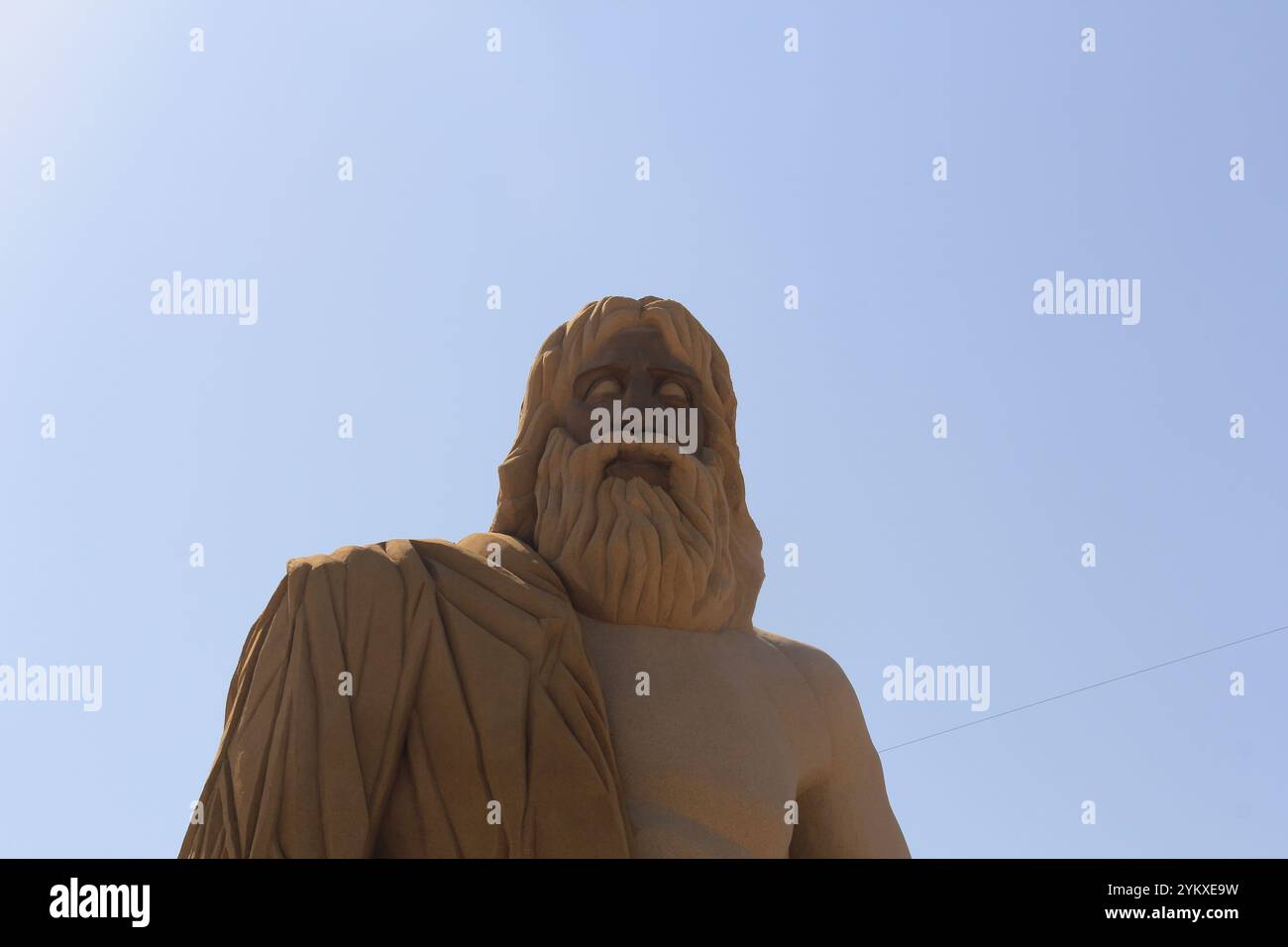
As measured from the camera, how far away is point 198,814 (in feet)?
20.7

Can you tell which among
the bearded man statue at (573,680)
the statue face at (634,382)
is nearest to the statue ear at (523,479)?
the bearded man statue at (573,680)

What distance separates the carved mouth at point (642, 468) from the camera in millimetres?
7121

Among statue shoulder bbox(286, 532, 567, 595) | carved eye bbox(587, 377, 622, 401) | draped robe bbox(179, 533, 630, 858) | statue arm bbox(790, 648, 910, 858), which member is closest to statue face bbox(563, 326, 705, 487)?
carved eye bbox(587, 377, 622, 401)

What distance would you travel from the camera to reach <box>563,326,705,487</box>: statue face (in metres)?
7.23

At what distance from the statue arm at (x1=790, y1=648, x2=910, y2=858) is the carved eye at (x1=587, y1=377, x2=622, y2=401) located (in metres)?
1.40

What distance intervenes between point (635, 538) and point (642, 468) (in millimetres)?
367

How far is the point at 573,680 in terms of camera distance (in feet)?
21.5

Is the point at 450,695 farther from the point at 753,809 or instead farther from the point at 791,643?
the point at 791,643

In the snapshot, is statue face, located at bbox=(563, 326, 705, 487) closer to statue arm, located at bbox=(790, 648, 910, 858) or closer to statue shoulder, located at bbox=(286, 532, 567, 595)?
statue shoulder, located at bbox=(286, 532, 567, 595)

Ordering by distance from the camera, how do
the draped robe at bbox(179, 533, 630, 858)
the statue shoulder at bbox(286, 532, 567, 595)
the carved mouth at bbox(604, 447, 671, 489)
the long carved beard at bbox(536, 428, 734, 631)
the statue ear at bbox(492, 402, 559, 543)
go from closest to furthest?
the draped robe at bbox(179, 533, 630, 858) < the statue shoulder at bbox(286, 532, 567, 595) < the long carved beard at bbox(536, 428, 734, 631) < the carved mouth at bbox(604, 447, 671, 489) < the statue ear at bbox(492, 402, 559, 543)

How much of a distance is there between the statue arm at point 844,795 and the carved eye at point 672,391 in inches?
48.7

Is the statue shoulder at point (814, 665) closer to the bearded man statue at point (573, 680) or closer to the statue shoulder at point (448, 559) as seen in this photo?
the bearded man statue at point (573, 680)
